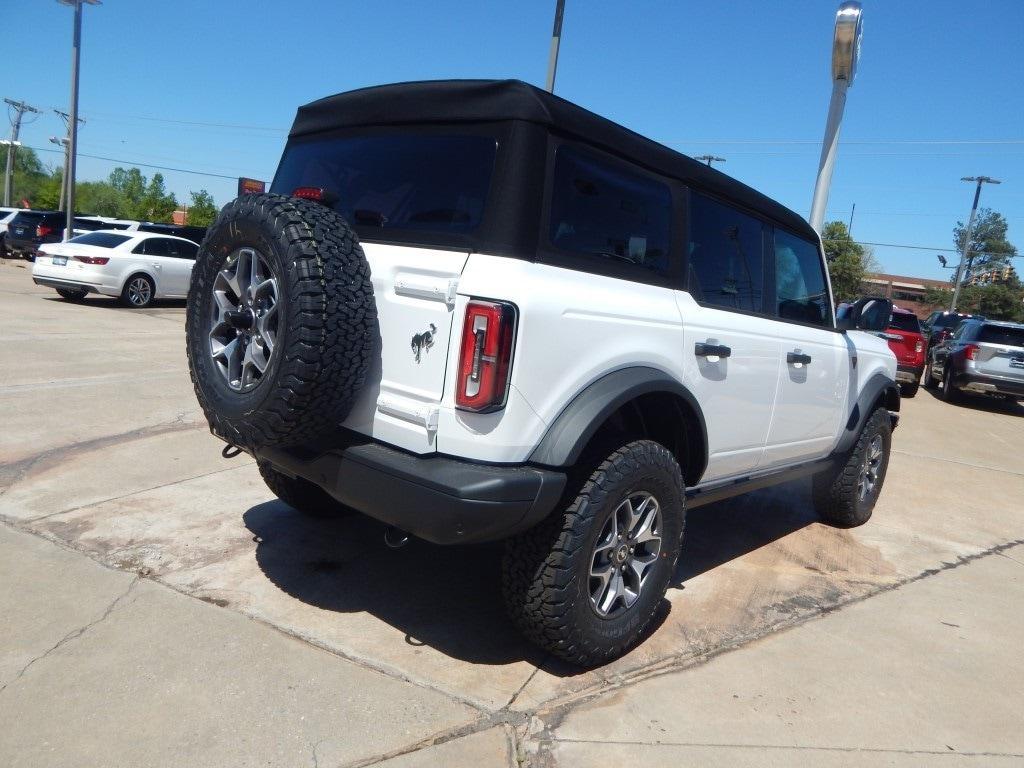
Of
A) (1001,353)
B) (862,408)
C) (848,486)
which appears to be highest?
(1001,353)

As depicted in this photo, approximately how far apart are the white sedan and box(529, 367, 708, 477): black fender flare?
12745mm

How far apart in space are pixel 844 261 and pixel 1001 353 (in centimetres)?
4550

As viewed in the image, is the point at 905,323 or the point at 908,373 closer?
the point at 908,373

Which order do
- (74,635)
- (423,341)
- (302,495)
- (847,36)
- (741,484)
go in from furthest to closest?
(847,36) → (302,495) → (741,484) → (74,635) → (423,341)

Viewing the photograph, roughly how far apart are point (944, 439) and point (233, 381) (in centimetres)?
940

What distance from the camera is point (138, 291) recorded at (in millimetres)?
15203

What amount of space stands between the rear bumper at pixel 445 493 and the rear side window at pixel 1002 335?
13.4 metres

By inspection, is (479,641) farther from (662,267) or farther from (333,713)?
(662,267)

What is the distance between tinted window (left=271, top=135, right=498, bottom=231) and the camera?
2.89 meters

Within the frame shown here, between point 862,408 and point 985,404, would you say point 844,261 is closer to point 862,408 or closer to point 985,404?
point 985,404

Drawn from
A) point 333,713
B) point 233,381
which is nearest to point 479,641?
point 333,713

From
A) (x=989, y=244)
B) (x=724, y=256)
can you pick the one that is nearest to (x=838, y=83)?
(x=724, y=256)

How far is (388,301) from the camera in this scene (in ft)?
9.42

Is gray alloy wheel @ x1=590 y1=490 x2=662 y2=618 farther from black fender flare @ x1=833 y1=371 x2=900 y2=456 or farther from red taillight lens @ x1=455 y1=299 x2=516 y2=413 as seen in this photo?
black fender flare @ x1=833 y1=371 x2=900 y2=456
